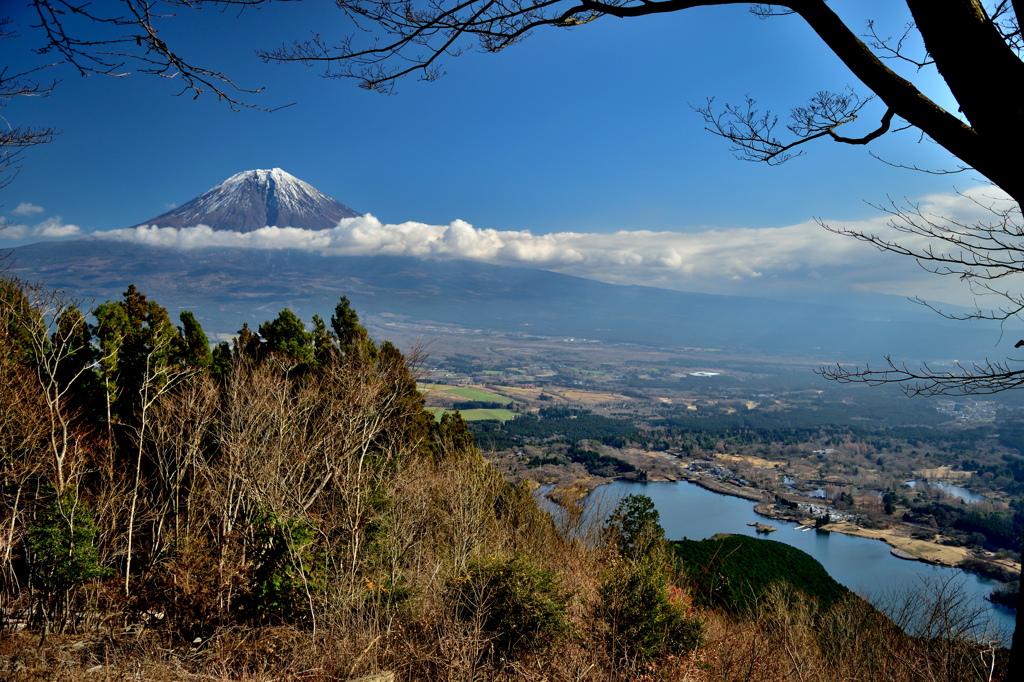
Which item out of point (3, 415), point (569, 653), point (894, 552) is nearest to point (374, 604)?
point (569, 653)

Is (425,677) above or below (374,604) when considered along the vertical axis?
above

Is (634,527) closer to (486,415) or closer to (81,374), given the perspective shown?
(81,374)

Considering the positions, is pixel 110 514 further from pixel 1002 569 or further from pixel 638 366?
pixel 638 366

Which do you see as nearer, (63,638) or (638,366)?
(63,638)

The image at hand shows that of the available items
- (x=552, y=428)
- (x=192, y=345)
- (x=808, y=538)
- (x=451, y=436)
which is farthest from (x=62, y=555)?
(x=552, y=428)

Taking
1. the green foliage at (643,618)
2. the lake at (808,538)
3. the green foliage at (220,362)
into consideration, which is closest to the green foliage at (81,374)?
the green foliage at (220,362)

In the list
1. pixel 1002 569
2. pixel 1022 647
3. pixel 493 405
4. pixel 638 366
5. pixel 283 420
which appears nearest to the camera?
pixel 1022 647

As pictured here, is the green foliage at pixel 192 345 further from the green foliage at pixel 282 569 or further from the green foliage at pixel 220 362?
the green foliage at pixel 282 569
